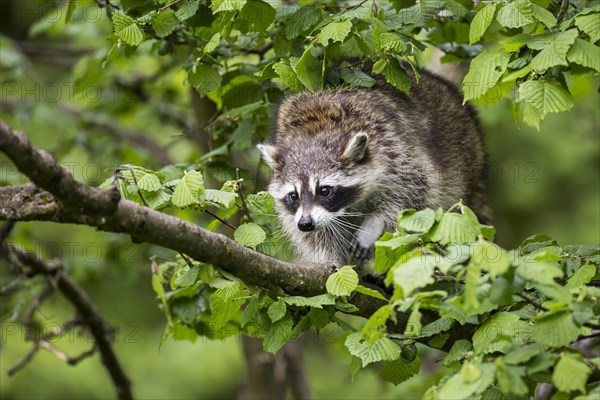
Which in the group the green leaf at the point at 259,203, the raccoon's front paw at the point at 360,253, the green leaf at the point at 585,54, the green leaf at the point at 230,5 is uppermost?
the green leaf at the point at 585,54

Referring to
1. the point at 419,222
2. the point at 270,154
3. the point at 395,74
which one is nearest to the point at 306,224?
the point at 270,154

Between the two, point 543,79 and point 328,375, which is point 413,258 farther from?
point 328,375

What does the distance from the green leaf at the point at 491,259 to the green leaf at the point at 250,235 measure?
4.74ft

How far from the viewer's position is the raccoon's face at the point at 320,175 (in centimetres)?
676

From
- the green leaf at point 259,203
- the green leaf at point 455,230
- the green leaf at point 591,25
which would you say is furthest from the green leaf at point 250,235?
the green leaf at point 591,25

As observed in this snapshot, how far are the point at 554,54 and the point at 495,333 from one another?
4.87 ft

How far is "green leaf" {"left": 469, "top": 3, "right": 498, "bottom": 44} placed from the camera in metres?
5.14

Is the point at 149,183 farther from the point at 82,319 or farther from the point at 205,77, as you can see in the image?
the point at 82,319

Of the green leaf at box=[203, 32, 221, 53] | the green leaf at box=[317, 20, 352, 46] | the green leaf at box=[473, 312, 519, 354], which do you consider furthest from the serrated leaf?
the green leaf at box=[473, 312, 519, 354]

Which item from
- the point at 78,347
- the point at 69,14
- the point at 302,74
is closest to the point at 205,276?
the point at 302,74

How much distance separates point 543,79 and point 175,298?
2494 mm

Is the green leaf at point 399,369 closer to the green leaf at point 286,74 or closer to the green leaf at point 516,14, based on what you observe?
the green leaf at point 286,74

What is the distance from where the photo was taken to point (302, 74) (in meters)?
5.73

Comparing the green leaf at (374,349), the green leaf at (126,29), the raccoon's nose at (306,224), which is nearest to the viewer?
the green leaf at (374,349)
